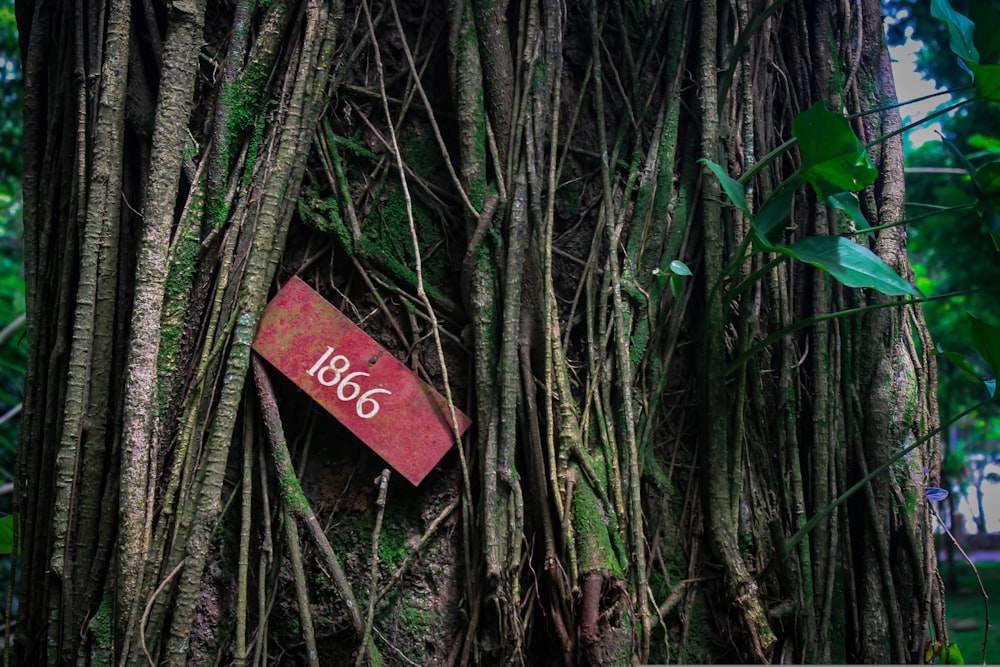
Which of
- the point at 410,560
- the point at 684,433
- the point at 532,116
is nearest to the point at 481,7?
the point at 532,116

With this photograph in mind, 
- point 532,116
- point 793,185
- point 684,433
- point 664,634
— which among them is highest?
point 532,116

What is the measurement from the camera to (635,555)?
1.42m

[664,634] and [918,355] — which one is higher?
[918,355]

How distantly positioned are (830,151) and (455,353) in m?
0.79

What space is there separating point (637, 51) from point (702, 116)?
0.23 metres

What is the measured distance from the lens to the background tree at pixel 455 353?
1386 millimetres

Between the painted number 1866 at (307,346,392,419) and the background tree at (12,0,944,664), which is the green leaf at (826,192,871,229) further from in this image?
the painted number 1866 at (307,346,392,419)

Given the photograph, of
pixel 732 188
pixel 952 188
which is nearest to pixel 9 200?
pixel 732 188

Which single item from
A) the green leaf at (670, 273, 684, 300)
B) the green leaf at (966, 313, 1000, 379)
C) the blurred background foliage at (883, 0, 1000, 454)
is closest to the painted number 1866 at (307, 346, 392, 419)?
the green leaf at (670, 273, 684, 300)

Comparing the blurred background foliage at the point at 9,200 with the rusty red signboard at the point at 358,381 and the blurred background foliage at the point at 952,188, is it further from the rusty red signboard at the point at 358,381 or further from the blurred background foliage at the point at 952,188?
the blurred background foliage at the point at 952,188

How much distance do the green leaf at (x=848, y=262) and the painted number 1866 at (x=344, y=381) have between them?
0.80 meters

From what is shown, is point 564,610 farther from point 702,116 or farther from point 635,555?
point 702,116

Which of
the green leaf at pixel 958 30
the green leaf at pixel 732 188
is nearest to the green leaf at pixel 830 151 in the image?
the green leaf at pixel 732 188

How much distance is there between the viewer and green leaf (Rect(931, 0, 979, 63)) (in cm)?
135
